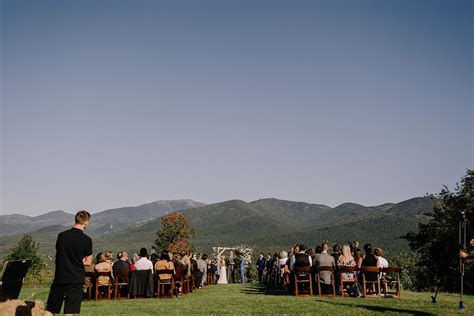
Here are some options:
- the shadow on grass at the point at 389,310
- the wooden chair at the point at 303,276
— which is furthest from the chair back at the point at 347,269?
the shadow on grass at the point at 389,310

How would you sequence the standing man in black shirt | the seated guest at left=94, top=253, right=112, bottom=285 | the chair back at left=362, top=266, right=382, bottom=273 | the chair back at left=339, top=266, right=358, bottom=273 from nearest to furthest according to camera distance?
the standing man in black shirt < the chair back at left=362, top=266, right=382, bottom=273 < the chair back at left=339, top=266, right=358, bottom=273 < the seated guest at left=94, top=253, right=112, bottom=285

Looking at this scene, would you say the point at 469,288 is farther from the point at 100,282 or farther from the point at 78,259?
the point at 78,259

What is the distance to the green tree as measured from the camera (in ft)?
107

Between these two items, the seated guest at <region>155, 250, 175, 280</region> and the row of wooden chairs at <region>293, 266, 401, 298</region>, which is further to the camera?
the seated guest at <region>155, 250, 175, 280</region>

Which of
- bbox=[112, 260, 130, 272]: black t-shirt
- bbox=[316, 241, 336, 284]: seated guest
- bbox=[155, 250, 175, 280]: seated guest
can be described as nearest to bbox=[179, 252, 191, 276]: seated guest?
bbox=[155, 250, 175, 280]: seated guest

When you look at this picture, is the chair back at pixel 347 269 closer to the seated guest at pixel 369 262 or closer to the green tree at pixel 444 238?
the seated guest at pixel 369 262

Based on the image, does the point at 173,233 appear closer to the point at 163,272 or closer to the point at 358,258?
the point at 163,272

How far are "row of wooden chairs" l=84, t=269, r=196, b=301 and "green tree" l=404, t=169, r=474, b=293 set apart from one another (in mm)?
21814

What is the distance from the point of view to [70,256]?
24.2 feet

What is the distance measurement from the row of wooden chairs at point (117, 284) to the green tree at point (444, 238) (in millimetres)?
21814

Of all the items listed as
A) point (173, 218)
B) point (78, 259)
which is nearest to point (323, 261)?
point (78, 259)

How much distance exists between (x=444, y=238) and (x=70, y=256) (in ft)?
108

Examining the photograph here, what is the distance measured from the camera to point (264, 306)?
38.1 ft

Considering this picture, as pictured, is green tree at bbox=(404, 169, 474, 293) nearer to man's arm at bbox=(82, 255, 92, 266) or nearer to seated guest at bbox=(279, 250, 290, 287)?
seated guest at bbox=(279, 250, 290, 287)
